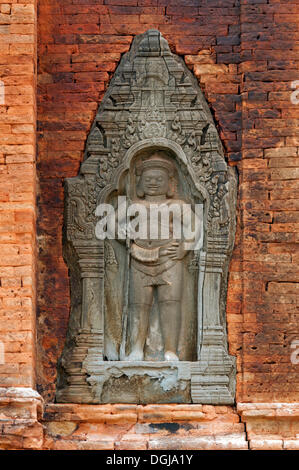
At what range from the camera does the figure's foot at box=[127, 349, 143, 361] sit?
1114 centimetres

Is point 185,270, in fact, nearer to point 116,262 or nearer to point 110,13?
point 116,262

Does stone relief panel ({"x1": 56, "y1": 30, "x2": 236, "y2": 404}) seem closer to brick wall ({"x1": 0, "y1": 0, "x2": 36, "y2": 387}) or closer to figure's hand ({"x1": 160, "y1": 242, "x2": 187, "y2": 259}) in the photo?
figure's hand ({"x1": 160, "y1": 242, "x2": 187, "y2": 259})

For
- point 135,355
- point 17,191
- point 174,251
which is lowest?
point 135,355

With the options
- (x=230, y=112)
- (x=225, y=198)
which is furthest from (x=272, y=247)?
(x=230, y=112)

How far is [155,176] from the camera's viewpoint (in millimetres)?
11422

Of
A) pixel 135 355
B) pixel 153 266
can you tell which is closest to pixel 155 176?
pixel 153 266

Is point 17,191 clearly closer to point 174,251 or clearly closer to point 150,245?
point 150,245

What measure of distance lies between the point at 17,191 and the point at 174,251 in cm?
160

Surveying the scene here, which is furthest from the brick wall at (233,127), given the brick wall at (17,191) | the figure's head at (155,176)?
the figure's head at (155,176)

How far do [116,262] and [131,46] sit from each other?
2.13m

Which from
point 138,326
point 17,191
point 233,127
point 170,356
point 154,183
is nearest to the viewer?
point 17,191

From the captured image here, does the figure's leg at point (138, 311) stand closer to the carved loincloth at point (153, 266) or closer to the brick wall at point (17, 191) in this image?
the carved loincloth at point (153, 266)

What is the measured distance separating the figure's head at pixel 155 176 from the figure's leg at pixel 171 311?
0.76 metres

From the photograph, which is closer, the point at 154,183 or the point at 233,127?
the point at 154,183
